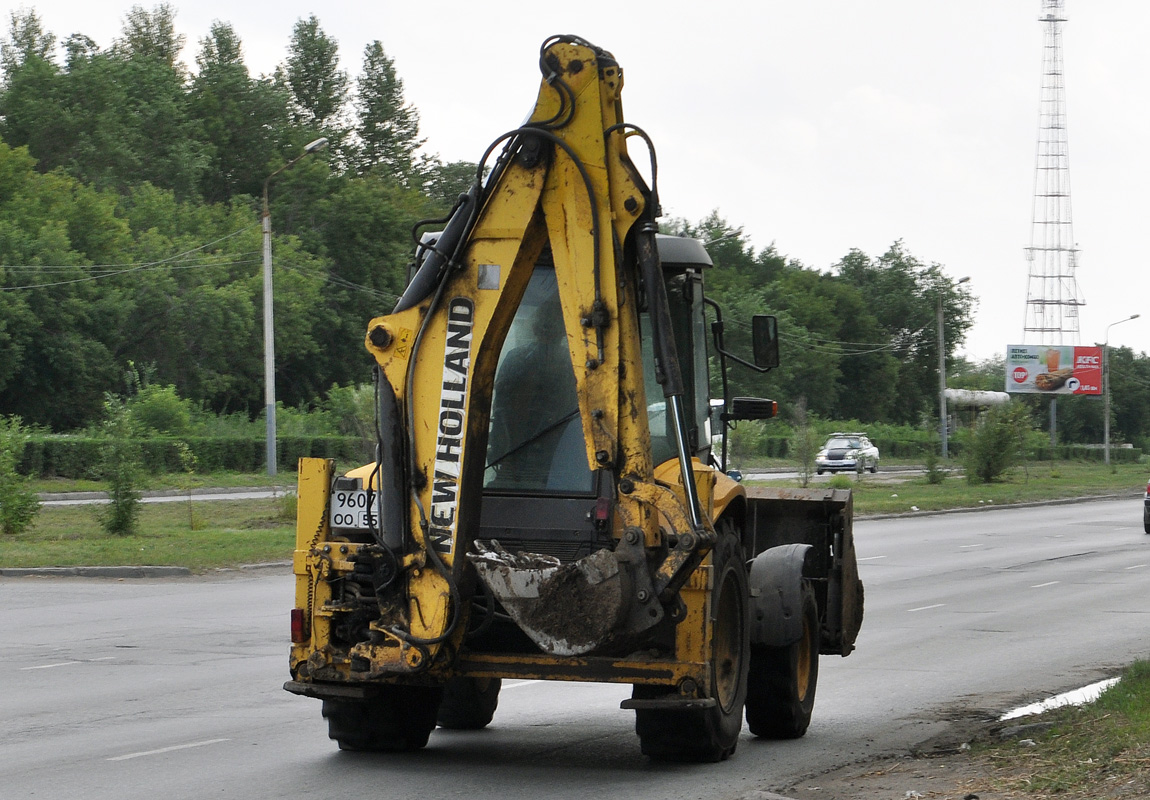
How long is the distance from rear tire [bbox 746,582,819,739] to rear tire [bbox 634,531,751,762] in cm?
77

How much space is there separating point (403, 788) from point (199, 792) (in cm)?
95

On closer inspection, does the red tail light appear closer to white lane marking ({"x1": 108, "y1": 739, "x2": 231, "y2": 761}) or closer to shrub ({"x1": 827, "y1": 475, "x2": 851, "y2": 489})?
white lane marking ({"x1": 108, "y1": 739, "x2": 231, "y2": 761})

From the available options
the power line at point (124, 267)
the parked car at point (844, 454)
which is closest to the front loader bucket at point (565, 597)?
the power line at point (124, 267)

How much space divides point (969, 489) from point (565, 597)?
43912 mm

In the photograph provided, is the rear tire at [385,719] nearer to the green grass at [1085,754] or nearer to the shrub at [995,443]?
the green grass at [1085,754]

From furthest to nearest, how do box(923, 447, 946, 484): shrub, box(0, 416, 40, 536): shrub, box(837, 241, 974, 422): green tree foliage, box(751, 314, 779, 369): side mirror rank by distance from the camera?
box(837, 241, 974, 422): green tree foliage < box(923, 447, 946, 484): shrub < box(0, 416, 40, 536): shrub < box(751, 314, 779, 369): side mirror

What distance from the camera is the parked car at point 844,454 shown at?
59.3 meters

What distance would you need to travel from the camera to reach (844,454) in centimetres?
6053

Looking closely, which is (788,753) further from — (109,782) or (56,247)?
(56,247)

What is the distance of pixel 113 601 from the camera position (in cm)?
1733

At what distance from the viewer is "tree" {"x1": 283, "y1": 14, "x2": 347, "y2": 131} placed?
96250mm

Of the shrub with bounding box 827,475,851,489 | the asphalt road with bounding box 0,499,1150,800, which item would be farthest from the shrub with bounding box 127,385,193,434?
the asphalt road with bounding box 0,499,1150,800

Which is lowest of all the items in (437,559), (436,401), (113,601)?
(113,601)

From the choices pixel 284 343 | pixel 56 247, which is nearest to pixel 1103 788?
pixel 56 247
